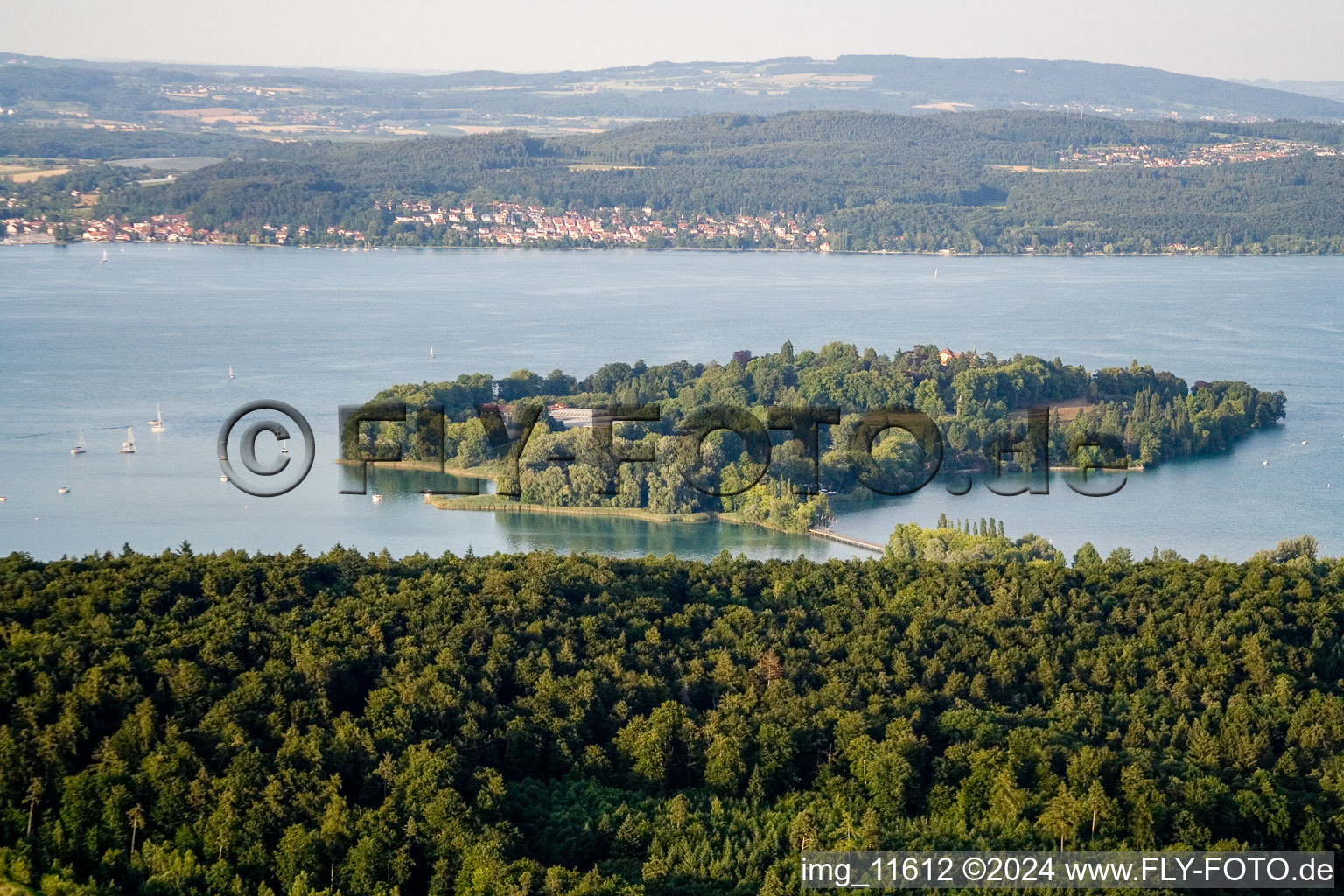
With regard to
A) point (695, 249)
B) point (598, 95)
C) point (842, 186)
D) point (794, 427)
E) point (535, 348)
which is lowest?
point (695, 249)

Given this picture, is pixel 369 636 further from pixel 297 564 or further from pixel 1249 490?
pixel 1249 490

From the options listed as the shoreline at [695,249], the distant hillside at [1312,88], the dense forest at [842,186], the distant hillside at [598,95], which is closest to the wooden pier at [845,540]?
the shoreline at [695,249]

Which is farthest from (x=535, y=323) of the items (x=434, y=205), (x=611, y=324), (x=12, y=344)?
(x=434, y=205)

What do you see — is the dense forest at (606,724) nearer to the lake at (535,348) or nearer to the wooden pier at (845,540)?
the wooden pier at (845,540)

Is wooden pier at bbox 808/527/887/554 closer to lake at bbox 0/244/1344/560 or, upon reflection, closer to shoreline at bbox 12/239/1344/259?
lake at bbox 0/244/1344/560

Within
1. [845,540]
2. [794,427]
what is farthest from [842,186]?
[845,540]

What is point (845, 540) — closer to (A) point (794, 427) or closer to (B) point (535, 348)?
(A) point (794, 427)
